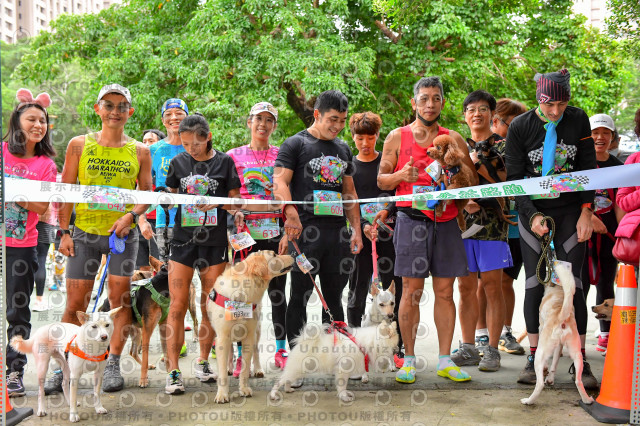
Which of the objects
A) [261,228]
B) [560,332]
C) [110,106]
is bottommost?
[560,332]

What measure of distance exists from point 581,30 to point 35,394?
43.3 ft

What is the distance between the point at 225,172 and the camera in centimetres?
425

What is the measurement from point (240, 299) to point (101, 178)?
1299mm

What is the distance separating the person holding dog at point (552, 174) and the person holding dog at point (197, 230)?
6.88 ft

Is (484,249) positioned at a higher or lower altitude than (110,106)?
lower

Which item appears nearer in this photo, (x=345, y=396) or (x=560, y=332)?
(x=560, y=332)

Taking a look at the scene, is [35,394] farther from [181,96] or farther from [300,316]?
[181,96]

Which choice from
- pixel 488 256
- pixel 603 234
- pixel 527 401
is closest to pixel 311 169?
pixel 488 256

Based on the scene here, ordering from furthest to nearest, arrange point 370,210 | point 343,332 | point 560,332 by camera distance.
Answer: point 370,210 < point 343,332 < point 560,332

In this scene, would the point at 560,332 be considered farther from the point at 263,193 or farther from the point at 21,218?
the point at 21,218

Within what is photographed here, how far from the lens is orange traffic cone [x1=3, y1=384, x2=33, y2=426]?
10.5ft

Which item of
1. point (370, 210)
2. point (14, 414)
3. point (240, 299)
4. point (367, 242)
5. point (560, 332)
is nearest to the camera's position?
point (14, 414)

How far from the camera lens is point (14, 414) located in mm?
3287

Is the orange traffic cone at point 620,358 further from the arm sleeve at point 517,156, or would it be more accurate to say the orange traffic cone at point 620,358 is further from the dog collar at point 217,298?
the dog collar at point 217,298
